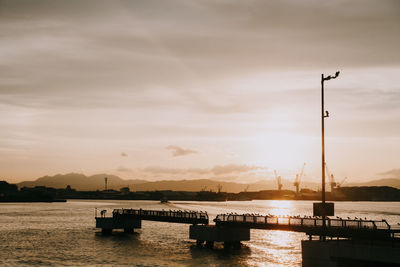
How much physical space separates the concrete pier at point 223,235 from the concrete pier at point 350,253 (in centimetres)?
3109

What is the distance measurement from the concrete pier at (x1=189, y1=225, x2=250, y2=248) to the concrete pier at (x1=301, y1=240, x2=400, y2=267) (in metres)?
31.1

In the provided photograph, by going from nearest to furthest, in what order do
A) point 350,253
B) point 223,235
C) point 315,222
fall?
point 350,253 → point 315,222 → point 223,235

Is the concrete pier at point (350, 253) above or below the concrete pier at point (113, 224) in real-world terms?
above

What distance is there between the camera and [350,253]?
2052 inches

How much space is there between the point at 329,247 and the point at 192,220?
153 ft

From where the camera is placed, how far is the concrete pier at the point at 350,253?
4906cm

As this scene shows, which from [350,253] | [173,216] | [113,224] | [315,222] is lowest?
[113,224]

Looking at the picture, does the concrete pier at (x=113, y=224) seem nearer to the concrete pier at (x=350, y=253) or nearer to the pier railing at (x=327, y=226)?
the pier railing at (x=327, y=226)

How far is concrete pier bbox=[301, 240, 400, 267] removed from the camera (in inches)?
1932

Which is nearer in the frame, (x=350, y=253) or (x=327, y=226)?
(x=350, y=253)

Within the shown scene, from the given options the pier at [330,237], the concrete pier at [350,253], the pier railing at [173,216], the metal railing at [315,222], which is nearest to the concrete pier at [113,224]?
the pier railing at [173,216]

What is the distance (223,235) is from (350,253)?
125ft

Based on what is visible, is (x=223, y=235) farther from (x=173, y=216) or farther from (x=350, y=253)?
(x=350, y=253)

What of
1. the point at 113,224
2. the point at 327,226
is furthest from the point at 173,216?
the point at 327,226
